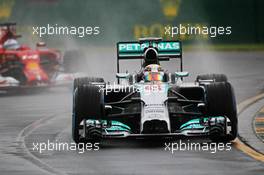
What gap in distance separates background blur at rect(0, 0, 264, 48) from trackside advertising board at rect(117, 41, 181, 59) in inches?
717

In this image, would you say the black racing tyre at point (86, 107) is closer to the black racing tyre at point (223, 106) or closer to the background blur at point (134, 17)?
the black racing tyre at point (223, 106)

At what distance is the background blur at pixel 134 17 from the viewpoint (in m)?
42.2

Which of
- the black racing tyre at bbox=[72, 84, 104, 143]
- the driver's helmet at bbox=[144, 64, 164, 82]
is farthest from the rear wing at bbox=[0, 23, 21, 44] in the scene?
the black racing tyre at bbox=[72, 84, 104, 143]

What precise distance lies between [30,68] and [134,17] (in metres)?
13.7

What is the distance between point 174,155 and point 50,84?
13.2 m

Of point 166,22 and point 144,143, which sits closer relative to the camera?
point 144,143

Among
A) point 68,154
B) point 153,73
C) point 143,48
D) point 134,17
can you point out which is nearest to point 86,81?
point 143,48

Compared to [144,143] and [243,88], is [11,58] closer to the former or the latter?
[243,88]

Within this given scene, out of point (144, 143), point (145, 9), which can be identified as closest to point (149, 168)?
point (144, 143)

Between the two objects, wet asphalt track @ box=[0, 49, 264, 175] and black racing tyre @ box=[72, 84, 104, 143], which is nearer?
wet asphalt track @ box=[0, 49, 264, 175]

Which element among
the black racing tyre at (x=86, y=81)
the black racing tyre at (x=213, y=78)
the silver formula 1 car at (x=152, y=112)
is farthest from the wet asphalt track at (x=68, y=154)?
the black racing tyre at (x=213, y=78)

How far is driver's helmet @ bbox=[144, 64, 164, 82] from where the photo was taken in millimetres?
20750

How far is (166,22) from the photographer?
141 feet

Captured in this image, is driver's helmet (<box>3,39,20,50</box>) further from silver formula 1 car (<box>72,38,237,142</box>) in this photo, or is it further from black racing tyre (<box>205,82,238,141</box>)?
black racing tyre (<box>205,82,238,141</box>)
